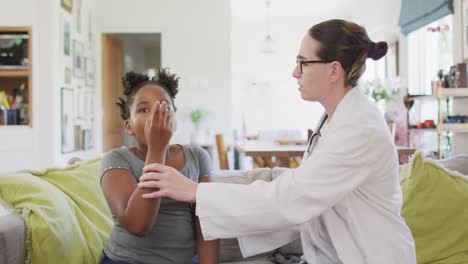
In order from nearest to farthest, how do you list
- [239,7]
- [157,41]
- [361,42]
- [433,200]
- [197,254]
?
1. [361,42]
2. [197,254]
3. [433,200]
4. [239,7]
5. [157,41]

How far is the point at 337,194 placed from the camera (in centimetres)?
113

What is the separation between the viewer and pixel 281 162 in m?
4.53

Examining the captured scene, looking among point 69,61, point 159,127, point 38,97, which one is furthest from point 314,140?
point 69,61

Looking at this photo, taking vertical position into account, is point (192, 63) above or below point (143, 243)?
above

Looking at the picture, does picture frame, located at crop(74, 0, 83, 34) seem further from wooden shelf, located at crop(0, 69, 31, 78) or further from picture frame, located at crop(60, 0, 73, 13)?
wooden shelf, located at crop(0, 69, 31, 78)

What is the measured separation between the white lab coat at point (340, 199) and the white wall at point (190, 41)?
5.43 meters

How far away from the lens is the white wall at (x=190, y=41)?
6547 mm

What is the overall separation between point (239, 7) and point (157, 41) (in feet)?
6.48

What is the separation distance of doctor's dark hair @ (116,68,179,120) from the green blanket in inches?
15.0

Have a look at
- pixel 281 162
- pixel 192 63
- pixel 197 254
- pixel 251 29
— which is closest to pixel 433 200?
pixel 197 254

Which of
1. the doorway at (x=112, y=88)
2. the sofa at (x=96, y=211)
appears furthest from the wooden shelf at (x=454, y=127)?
the doorway at (x=112, y=88)

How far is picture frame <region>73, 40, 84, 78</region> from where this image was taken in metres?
5.57

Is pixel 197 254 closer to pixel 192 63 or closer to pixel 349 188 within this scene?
pixel 349 188

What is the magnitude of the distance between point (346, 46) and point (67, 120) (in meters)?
4.55
